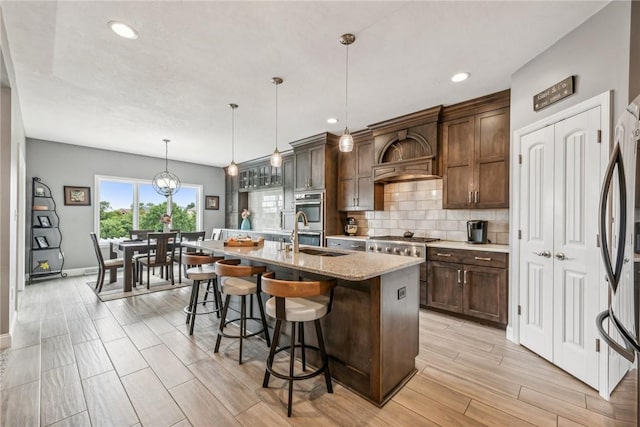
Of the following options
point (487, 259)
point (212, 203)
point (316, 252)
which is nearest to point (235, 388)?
point (316, 252)

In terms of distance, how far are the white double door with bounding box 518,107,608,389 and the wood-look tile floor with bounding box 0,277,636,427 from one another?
248 millimetres

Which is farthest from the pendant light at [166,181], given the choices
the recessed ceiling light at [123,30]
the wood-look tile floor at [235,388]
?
the recessed ceiling light at [123,30]

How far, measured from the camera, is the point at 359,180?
4.64 meters

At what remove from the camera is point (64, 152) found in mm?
5508

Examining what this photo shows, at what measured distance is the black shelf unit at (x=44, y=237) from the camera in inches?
198

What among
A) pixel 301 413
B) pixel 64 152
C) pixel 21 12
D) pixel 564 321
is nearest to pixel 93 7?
pixel 21 12

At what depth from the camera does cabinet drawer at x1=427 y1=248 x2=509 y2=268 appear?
2.94 metres

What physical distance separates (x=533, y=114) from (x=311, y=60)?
214 cm

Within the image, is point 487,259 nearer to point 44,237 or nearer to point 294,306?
point 294,306

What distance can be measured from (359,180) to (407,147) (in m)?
0.98

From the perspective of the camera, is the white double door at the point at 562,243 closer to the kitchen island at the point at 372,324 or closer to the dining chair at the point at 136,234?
the kitchen island at the point at 372,324

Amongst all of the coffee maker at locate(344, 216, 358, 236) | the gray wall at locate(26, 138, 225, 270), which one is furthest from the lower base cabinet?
the gray wall at locate(26, 138, 225, 270)

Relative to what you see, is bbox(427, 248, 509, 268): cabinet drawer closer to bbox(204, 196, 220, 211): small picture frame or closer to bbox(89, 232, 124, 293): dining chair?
bbox(89, 232, 124, 293): dining chair

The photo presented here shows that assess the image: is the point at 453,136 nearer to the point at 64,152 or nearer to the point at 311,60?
the point at 311,60
